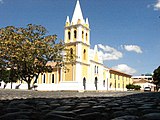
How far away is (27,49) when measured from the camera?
31500 mm

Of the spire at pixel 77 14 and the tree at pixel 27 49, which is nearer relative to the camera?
the tree at pixel 27 49

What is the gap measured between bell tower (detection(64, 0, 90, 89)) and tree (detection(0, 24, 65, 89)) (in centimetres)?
1778

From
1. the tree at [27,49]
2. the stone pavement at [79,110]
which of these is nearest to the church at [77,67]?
the tree at [27,49]

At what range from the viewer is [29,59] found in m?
30.7

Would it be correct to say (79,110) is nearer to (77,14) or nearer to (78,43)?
(78,43)

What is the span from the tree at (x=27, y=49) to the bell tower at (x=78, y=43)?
58.3ft

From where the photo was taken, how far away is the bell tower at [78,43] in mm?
51906

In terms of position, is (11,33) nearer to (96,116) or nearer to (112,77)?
(96,116)

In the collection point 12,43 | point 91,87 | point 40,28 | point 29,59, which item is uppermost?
point 40,28

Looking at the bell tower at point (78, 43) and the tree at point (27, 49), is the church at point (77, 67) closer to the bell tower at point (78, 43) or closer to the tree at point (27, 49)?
the bell tower at point (78, 43)

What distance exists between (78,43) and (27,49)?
73.3 feet

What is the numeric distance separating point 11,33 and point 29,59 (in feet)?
15.3

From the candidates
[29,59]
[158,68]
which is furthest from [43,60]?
[158,68]

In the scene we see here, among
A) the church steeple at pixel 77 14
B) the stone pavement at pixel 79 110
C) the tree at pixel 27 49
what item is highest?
the church steeple at pixel 77 14
